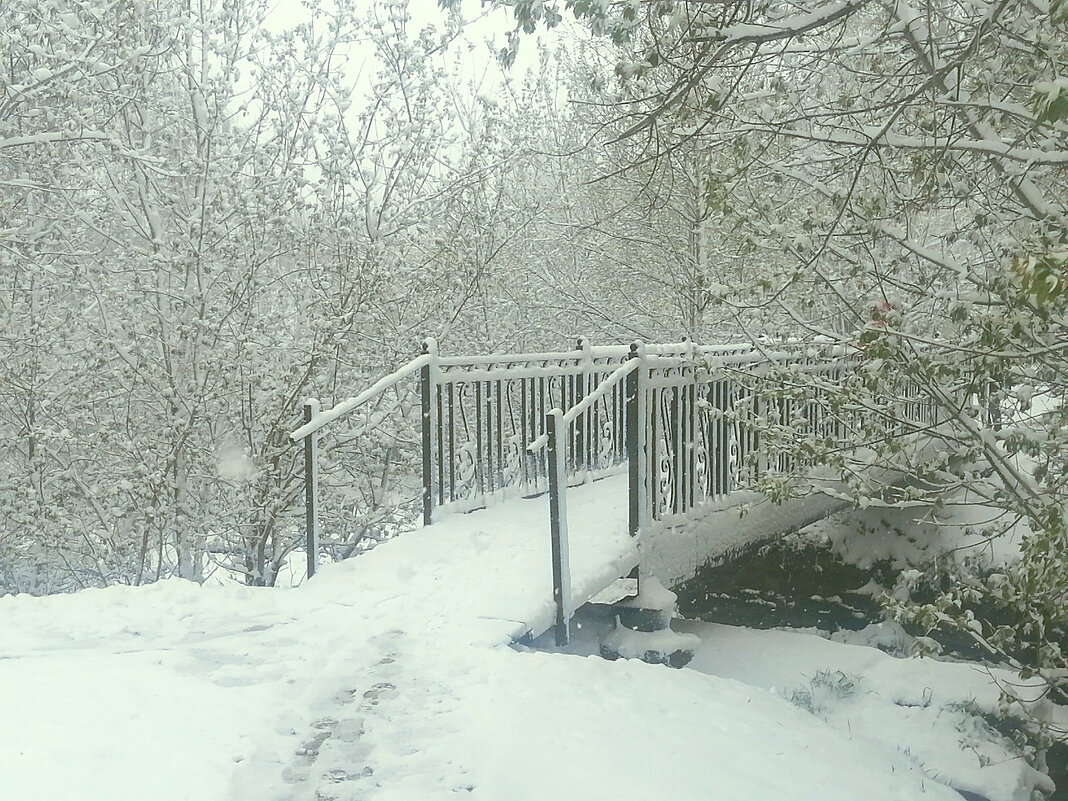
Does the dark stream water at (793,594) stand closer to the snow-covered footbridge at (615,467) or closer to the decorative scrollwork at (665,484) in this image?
the snow-covered footbridge at (615,467)

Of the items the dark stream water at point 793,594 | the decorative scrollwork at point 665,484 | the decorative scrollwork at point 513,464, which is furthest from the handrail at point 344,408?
the dark stream water at point 793,594

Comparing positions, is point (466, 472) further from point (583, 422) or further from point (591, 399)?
point (591, 399)

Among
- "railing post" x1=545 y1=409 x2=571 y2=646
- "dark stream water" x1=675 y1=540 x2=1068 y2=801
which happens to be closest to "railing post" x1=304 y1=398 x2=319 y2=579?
"railing post" x1=545 y1=409 x2=571 y2=646

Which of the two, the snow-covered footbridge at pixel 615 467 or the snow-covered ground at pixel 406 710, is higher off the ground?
the snow-covered footbridge at pixel 615 467

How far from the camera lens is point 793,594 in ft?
38.6

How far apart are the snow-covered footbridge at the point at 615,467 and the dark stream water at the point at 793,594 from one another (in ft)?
3.96

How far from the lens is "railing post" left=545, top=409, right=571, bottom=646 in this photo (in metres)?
5.88

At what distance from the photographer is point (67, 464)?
11945 mm

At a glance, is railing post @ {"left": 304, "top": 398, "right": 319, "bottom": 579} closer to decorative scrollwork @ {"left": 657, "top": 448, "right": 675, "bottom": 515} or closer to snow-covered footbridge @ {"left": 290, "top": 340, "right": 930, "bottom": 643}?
snow-covered footbridge @ {"left": 290, "top": 340, "right": 930, "bottom": 643}

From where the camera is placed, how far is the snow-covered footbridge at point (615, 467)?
21.0 ft

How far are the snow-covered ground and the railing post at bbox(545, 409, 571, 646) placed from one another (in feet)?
0.45


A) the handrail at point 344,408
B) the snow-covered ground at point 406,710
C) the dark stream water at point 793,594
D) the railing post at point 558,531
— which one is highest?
the handrail at point 344,408

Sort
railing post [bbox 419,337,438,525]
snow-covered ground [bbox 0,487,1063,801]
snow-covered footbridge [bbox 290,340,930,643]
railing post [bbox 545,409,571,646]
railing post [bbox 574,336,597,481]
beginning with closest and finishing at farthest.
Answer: snow-covered ground [bbox 0,487,1063,801] → railing post [bbox 545,409,571,646] → snow-covered footbridge [bbox 290,340,930,643] → railing post [bbox 419,337,438,525] → railing post [bbox 574,336,597,481]

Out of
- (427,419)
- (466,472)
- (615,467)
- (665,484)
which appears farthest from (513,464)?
(665,484)
